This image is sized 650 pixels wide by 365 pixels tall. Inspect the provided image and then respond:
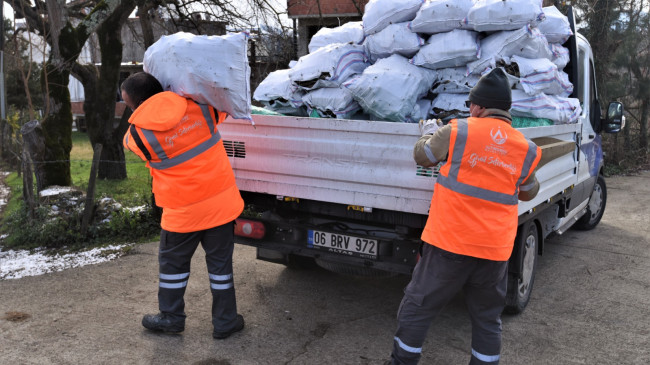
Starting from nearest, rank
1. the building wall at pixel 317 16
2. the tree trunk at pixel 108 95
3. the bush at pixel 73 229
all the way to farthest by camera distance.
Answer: the bush at pixel 73 229 < the tree trunk at pixel 108 95 < the building wall at pixel 317 16

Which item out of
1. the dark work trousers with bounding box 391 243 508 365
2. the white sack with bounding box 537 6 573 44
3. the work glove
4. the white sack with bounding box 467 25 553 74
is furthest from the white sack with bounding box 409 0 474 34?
the dark work trousers with bounding box 391 243 508 365

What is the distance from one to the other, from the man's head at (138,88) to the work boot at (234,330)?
4.92 feet

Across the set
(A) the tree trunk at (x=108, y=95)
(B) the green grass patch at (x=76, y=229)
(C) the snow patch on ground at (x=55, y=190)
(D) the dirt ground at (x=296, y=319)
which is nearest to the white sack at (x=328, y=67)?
(D) the dirt ground at (x=296, y=319)

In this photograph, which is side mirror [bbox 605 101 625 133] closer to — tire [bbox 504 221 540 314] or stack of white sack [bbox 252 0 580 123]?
stack of white sack [bbox 252 0 580 123]

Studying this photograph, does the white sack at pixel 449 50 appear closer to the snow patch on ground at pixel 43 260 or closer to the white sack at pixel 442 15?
the white sack at pixel 442 15

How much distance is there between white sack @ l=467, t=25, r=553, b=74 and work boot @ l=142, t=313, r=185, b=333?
8.58 feet

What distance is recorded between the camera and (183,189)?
11.0 feet

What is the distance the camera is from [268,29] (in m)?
8.65

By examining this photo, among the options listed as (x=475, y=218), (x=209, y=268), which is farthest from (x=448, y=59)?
(x=209, y=268)

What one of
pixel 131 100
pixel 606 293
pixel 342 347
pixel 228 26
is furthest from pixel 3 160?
pixel 606 293

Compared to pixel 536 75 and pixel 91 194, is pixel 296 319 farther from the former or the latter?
pixel 91 194

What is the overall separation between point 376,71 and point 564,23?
78.8 inches

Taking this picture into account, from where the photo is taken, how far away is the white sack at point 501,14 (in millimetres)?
3908

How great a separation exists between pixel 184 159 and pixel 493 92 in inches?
70.7
